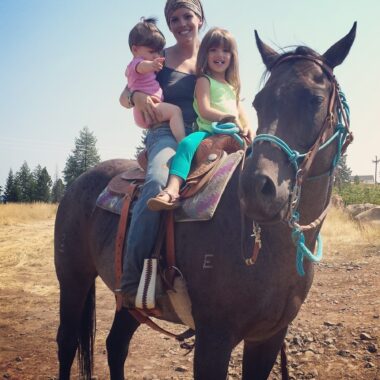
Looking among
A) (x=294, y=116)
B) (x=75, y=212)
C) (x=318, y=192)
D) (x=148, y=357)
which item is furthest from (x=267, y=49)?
(x=148, y=357)

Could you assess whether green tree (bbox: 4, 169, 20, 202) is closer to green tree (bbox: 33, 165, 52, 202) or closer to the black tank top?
green tree (bbox: 33, 165, 52, 202)

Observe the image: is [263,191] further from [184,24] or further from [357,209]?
[357,209]

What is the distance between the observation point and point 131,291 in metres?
2.54

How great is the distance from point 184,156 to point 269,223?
90 centimetres

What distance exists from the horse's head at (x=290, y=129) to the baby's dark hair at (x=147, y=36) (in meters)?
1.20

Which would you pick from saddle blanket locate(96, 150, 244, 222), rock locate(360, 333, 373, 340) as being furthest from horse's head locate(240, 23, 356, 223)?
rock locate(360, 333, 373, 340)

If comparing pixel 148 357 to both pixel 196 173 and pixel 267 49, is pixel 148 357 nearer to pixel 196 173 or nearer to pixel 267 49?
pixel 196 173

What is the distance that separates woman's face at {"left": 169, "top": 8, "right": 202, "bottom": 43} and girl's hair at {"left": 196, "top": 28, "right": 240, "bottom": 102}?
42 cm

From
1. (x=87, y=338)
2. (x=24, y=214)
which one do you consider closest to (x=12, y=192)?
(x=24, y=214)

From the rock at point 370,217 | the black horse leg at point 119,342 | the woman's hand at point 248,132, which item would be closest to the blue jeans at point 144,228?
the woman's hand at point 248,132

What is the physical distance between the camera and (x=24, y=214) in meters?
25.0

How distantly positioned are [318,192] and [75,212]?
2.40 metres

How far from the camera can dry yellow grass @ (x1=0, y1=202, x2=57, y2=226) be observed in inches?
877

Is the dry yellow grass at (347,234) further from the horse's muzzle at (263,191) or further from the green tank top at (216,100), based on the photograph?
the horse's muzzle at (263,191)
